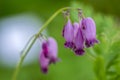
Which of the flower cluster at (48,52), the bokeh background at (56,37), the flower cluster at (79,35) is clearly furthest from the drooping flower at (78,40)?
the flower cluster at (48,52)

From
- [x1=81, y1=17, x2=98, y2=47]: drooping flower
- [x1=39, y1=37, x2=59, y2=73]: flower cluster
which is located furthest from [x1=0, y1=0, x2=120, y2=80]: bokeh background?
[x1=39, y1=37, x2=59, y2=73]: flower cluster

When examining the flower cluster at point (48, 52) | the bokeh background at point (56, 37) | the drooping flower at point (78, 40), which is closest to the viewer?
the drooping flower at point (78, 40)

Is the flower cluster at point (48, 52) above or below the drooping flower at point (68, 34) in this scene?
below

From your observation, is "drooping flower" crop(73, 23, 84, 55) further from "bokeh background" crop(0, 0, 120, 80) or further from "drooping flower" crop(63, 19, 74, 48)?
"bokeh background" crop(0, 0, 120, 80)

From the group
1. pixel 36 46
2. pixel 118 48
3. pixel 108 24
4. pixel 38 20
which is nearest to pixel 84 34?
pixel 118 48

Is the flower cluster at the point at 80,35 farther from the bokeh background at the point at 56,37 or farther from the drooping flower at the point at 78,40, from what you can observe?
the bokeh background at the point at 56,37

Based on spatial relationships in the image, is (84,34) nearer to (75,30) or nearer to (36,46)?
(75,30)

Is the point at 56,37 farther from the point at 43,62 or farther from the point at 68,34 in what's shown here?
the point at 68,34
